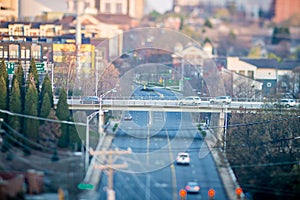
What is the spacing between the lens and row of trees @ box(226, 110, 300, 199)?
5656mm

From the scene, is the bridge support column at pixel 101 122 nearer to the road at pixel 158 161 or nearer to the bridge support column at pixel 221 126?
the road at pixel 158 161

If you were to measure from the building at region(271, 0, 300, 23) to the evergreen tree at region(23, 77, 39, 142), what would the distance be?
24059 mm

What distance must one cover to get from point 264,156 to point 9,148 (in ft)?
7.31

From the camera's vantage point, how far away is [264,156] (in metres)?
6.43

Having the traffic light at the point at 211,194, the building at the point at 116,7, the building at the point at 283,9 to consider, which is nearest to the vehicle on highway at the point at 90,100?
the traffic light at the point at 211,194

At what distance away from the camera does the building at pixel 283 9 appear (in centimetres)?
2953

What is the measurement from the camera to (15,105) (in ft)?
19.9

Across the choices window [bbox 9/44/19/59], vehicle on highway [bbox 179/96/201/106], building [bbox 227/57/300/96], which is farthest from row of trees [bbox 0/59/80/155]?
building [bbox 227/57/300/96]

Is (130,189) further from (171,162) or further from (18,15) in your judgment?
(18,15)

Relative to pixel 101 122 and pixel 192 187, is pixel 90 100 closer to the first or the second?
pixel 101 122

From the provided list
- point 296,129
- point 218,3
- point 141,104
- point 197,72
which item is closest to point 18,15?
point 197,72

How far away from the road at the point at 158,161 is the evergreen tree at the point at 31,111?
68 cm

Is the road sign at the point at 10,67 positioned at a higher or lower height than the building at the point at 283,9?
lower

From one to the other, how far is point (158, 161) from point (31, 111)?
1.16m
